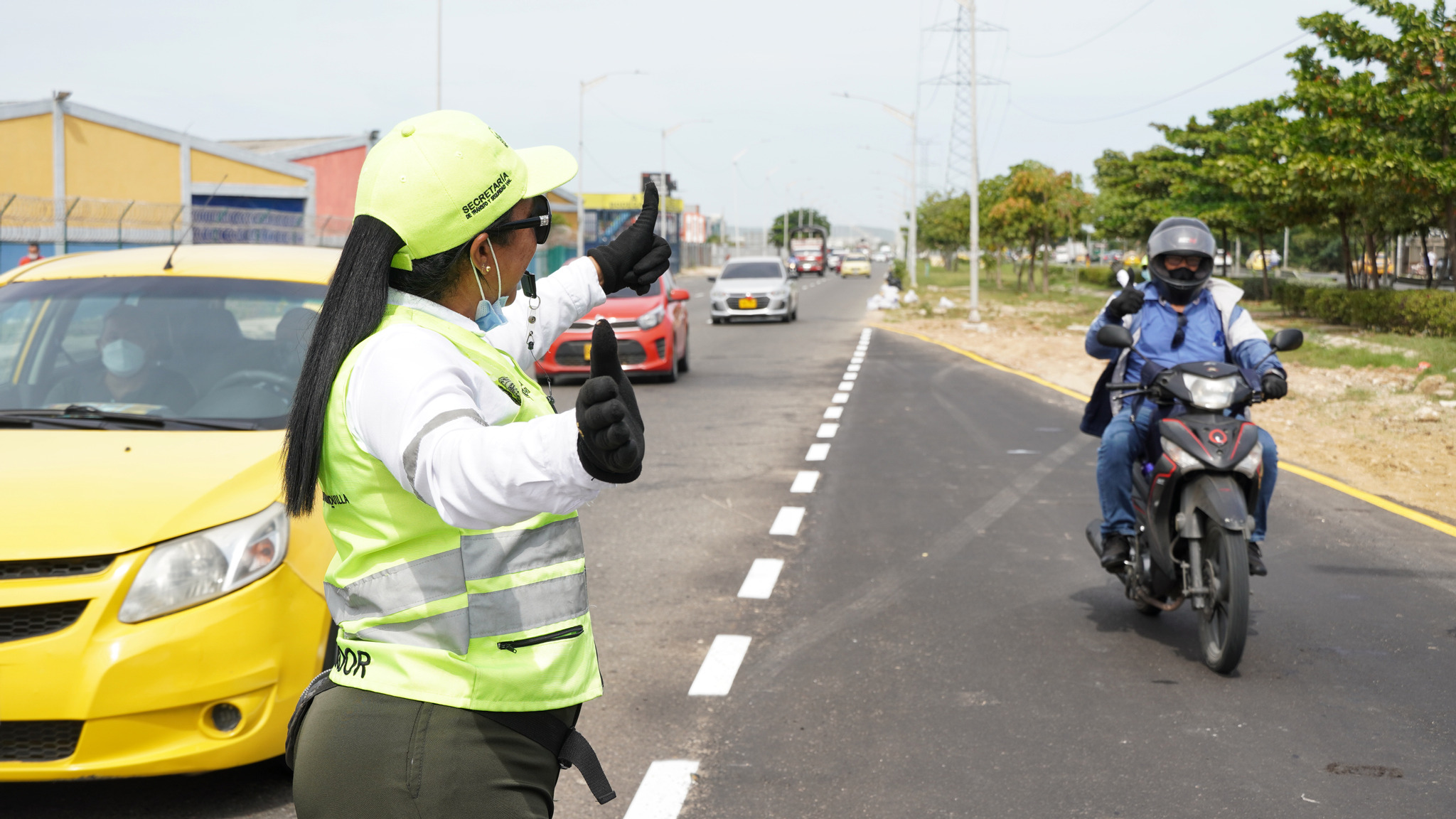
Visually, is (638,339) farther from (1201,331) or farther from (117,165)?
(117,165)

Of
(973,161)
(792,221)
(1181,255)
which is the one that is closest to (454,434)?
(1181,255)

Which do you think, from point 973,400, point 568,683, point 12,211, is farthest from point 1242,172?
point 568,683

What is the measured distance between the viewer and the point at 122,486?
12.6 ft

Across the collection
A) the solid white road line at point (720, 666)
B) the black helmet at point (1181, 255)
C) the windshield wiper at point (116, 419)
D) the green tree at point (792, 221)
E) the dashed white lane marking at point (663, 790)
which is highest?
the green tree at point (792, 221)

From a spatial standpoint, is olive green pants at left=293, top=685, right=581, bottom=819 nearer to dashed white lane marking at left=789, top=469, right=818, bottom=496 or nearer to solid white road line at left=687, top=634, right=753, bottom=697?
solid white road line at left=687, top=634, right=753, bottom=697

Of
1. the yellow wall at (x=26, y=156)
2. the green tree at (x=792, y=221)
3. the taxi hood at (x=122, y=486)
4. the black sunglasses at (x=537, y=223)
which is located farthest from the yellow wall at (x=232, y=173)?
the green tree at (x=792, y=221)

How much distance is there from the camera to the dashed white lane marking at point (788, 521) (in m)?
8.12

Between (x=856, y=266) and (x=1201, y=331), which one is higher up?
(x=856, y=266)

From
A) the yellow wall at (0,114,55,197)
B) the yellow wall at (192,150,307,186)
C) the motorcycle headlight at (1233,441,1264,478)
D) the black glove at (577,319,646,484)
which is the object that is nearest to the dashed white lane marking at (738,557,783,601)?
the motorcycle headlight at (1233,441,1264,478)

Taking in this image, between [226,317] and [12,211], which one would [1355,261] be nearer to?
[12,211]

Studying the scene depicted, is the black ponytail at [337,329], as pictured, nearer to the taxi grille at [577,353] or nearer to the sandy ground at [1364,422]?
the sandy ground at [1364,422]

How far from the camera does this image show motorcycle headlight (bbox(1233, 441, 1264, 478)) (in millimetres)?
5375

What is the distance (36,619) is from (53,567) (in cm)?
14

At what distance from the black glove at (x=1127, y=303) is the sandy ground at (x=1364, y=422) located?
417 centimetres
